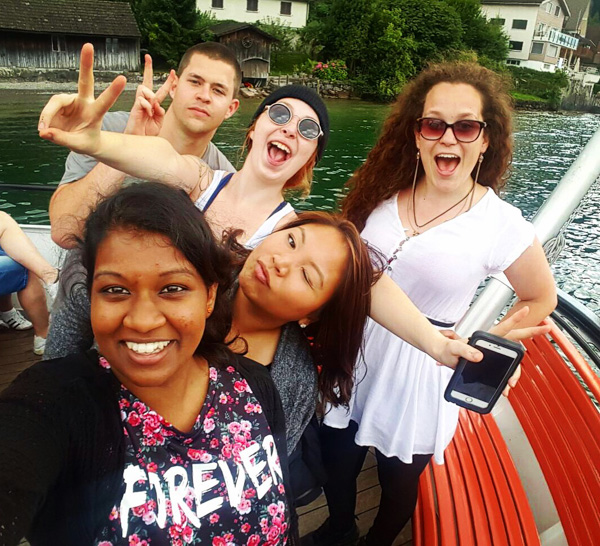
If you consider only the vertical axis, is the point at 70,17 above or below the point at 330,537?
above

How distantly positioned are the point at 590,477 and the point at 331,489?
3.02ft

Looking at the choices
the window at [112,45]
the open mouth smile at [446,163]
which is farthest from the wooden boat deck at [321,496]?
the window at [112,45]

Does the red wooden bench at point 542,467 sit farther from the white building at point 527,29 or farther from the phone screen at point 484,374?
the white building at point 527,29

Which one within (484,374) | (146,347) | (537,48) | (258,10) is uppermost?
(537,48)

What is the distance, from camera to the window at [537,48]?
168ft

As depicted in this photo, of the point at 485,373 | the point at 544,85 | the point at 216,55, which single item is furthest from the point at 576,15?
the point at 485,373

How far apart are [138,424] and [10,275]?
2.43m

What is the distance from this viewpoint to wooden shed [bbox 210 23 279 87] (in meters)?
34.3

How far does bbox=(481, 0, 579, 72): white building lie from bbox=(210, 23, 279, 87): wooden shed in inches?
1053

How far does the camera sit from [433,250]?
5.18 ft

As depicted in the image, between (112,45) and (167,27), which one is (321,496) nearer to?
(112,45)

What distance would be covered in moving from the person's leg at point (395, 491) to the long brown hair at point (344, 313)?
1.45 feet

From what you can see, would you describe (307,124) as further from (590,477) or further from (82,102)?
(590,477)

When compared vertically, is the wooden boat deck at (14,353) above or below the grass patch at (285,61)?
below
